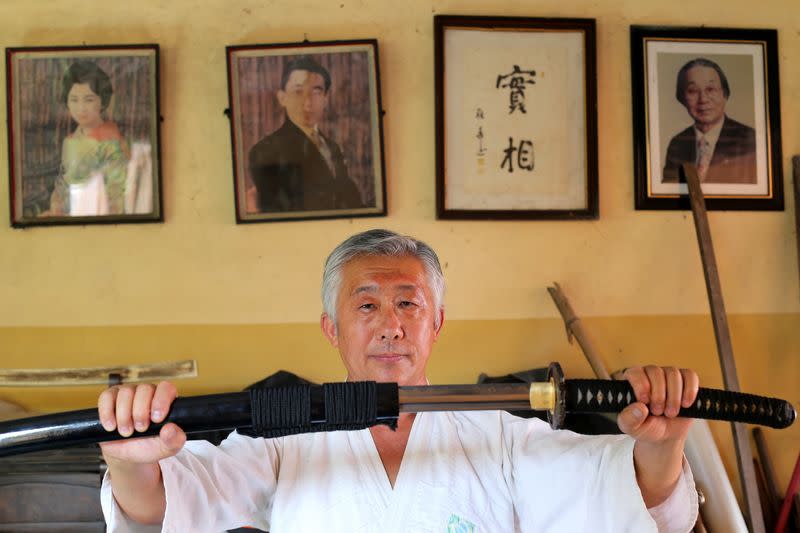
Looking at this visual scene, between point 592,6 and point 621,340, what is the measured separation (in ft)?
3.99

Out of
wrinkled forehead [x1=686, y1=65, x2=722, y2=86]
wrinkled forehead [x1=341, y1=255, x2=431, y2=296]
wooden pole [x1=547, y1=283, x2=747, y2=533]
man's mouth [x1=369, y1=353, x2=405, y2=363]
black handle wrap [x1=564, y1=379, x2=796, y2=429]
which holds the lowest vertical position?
wooden pole [x1=547, y1=283, x2=747, y2=533]

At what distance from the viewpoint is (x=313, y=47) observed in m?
2.78

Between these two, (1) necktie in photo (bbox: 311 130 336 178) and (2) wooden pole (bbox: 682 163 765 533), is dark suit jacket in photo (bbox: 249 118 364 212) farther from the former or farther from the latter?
(2) wooden pole (bbox: 682 163 765 533)

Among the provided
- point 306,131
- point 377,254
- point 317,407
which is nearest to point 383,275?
point 377,254

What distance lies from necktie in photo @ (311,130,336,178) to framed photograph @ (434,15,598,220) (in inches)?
15.2

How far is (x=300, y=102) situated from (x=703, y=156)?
1467mm

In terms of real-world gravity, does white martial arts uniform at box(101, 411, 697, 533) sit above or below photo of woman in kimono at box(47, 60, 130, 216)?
below

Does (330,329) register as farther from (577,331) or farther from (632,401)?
(577,331)

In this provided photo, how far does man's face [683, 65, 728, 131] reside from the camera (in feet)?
9.46

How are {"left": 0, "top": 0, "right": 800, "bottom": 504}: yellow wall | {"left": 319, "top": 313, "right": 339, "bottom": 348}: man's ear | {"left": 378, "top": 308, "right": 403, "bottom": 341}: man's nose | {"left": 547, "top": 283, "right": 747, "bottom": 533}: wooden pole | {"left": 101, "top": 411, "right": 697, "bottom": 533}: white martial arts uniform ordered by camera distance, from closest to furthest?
1. {"left": 101, "top": 411, "right": 697, "bottom": 533}: white martial arts uniform
2. {"left": 378, "top": 308, "right": 403, "bottom": 341}: man's nose
3. {"left": 319, "top": 313, "right": 339, "bottom": 348}: man's ear
4. {"left": 547, "top": 283, "right": 747, "bottom": 533}: wooden pole
5. {"left": 0, "top": 0, "right": 800, "bottom": 504}: yellow wall

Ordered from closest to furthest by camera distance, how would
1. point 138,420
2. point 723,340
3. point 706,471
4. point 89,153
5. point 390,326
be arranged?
point 138,420 < point 390,326 < point 706,471 < point 723,340 < point 89,153

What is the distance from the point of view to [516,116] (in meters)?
2.82

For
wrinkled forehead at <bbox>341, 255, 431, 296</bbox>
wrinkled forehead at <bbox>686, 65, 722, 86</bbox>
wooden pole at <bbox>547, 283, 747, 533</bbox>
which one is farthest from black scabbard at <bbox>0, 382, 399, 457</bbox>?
wrinkled forehead at <bbox>686, 65, 722, 86</bbox>

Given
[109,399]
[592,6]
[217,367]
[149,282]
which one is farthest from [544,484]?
[592,6]
